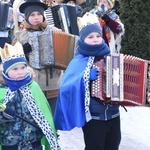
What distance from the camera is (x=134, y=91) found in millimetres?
3723

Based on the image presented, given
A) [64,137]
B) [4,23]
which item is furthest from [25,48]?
[4,23]

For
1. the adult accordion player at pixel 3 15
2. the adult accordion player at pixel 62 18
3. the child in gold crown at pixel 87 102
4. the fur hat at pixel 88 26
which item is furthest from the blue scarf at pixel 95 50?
the adult accordion player at pixel 3 15

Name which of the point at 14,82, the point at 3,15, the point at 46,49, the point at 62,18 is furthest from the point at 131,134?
the point at 14,82

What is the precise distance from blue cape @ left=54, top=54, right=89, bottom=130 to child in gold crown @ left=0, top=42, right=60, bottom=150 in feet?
0.46

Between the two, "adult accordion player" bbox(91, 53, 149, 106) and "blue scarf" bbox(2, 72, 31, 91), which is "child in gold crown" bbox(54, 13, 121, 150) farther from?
"blue scarf" bbox(2, 72, 31, 91)

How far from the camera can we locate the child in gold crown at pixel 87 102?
3.75 meters

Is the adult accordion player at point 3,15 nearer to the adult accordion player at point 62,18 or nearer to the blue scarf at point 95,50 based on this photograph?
the adult accordion player at point 62,18

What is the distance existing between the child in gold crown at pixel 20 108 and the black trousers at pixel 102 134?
0.34 m

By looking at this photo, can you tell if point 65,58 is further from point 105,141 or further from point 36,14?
point 105,141

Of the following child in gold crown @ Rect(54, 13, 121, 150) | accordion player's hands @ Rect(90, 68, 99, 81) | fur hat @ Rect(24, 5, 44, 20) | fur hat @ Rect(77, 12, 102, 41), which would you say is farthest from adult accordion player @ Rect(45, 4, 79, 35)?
accordion player's hands @ Rect(90, 68, 99, 81)

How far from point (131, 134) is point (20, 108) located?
2656mm

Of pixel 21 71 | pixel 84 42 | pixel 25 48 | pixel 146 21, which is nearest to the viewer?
pixel 21 71

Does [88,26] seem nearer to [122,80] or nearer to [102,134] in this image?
[122,80]

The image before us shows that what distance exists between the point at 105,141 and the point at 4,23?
349 centimetres
